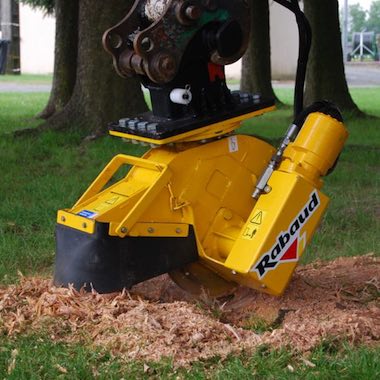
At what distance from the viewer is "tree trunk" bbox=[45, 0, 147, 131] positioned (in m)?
9.70

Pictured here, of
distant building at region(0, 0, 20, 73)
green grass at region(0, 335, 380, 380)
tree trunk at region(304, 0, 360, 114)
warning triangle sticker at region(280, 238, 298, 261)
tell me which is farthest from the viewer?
distant building at region(0, 0, 20, 73)

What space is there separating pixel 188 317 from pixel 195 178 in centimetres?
63

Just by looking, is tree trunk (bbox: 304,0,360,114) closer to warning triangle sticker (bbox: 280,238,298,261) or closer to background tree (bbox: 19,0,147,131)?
background tree (bbox: 19,0,147,131)

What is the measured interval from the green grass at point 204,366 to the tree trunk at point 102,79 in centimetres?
632

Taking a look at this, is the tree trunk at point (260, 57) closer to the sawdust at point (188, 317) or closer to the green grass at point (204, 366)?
the sawdust at point (188, 317)

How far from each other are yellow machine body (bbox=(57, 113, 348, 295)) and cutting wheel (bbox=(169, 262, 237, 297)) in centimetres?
11

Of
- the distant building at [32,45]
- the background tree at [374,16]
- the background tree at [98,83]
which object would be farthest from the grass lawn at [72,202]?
the background tree at [374,16]

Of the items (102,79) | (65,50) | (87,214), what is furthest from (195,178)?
(65,50)

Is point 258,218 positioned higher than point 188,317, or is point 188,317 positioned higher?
point 258,218

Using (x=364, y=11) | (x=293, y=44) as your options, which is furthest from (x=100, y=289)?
(x=364, y=11)

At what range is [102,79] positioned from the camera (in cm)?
971

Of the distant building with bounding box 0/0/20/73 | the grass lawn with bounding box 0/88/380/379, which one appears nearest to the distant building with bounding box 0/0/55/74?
the distant building with bounding box 0/0/20/73

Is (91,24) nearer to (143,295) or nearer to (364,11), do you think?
(143,295)

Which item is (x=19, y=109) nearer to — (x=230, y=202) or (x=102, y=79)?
(x=102, y=79)
